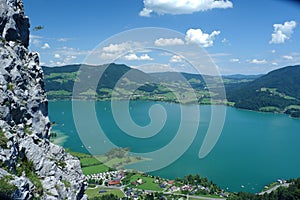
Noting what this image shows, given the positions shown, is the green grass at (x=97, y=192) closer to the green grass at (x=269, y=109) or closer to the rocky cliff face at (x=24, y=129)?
the rocky cliff face at (x=24, y=129)

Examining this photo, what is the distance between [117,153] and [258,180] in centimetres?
840

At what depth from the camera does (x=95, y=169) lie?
1684 cm

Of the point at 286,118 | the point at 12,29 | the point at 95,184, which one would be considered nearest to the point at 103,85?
the point at 286,118

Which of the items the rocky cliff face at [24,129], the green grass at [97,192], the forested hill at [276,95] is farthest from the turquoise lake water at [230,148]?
the rocky cliff face at [24,129]

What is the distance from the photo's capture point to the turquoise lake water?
627 inches

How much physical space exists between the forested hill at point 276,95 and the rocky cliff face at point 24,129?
39392 mm

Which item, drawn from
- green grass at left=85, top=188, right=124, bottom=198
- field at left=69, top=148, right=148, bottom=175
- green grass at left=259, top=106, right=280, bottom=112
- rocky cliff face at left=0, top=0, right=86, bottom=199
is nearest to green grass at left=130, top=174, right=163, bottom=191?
green grass at left=85, top=188, right=124, bottom=198

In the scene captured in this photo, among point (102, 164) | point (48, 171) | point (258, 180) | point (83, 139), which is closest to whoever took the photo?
point (48, 171)

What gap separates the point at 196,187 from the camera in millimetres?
13438

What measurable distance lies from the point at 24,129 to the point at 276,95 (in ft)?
173

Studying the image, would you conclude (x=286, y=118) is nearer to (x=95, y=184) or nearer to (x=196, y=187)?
(x=196, y=187)

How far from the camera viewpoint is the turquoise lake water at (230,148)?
15.9 metres

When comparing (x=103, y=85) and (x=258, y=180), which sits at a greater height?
(x=103, y=85)

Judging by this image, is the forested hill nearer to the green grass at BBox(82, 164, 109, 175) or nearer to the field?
the field
